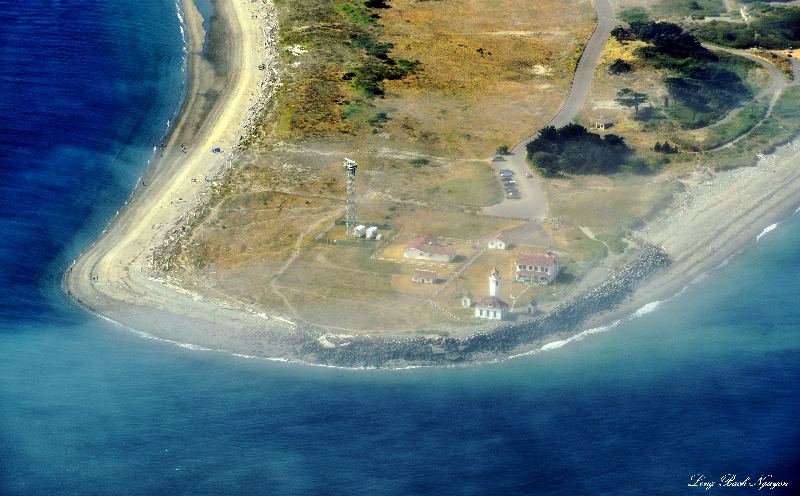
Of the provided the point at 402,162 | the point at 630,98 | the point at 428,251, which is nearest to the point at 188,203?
the point at 402,162

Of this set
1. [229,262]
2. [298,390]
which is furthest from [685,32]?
[298,390]

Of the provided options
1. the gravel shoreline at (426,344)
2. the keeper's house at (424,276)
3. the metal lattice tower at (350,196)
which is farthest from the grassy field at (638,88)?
the gravel shoreline at (426,344)

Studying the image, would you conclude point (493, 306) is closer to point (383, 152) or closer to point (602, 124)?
point (383, 152)

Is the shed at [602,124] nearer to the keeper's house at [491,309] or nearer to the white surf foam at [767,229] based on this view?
the white surf foam at [767,229]

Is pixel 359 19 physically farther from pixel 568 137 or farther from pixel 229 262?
pixel 229 262

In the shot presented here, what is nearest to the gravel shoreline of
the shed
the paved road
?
the paved road

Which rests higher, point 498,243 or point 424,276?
point 498,243
